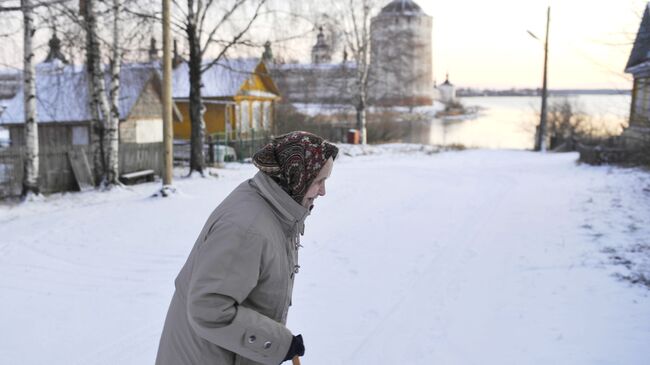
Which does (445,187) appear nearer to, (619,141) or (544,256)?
(544,256)

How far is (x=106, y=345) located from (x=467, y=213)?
7.45 m

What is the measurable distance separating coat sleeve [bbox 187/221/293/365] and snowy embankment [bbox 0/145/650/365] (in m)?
2.70

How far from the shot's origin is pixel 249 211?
1952 millimetres

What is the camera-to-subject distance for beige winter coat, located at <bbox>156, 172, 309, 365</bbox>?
186 cm

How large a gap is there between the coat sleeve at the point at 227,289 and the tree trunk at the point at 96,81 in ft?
39.6

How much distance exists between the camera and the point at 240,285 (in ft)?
6.12

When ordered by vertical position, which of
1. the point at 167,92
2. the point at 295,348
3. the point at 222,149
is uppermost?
the point at 167,92

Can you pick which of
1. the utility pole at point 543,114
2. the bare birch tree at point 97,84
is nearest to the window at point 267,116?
the utility pole at point 543,114

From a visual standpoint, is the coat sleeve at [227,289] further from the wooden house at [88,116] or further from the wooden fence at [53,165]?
the wooden house at [88,116]

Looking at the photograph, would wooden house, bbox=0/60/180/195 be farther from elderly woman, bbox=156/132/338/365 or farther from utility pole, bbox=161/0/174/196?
elderly woman, bbox=156/132/338/365

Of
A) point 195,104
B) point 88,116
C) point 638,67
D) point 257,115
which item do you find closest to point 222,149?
point 195,104

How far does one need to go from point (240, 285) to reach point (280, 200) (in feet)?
1.19

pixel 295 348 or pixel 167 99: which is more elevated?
pixel 167 99

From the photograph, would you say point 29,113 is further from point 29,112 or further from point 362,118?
point 362,118
